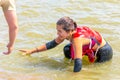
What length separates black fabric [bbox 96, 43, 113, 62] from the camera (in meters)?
5.74

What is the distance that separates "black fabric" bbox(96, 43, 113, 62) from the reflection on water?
84mm

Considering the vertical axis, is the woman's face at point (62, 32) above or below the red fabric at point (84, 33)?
above

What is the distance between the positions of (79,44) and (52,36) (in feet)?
5.32

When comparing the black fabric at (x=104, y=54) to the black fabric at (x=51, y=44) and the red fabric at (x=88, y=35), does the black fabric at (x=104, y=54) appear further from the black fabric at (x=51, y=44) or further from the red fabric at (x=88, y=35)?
the black fabric at (x=51, y=44)

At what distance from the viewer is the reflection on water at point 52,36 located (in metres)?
5.43

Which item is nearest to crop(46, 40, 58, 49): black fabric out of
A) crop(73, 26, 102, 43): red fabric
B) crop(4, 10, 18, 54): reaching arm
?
crop(73, 26, 102, 43): red fabric

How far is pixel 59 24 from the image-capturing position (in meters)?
5.25

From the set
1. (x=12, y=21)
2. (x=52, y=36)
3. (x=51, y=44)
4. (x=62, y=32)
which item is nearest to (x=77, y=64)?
(x=62, y=32)

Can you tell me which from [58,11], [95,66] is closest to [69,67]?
[95,66]

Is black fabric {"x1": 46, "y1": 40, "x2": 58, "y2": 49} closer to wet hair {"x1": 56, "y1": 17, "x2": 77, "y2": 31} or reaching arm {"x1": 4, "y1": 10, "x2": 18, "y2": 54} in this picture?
wet hair {"x1": 56, "y1": 17, "x2": 77, "y2": 31}

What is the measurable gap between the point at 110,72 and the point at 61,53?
103 cm

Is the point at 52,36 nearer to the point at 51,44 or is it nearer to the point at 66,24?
the point at 51,44

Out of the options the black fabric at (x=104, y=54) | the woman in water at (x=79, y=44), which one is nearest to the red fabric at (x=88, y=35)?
the woman in water at (x=79, y=44)

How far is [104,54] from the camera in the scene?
19.0 ft
